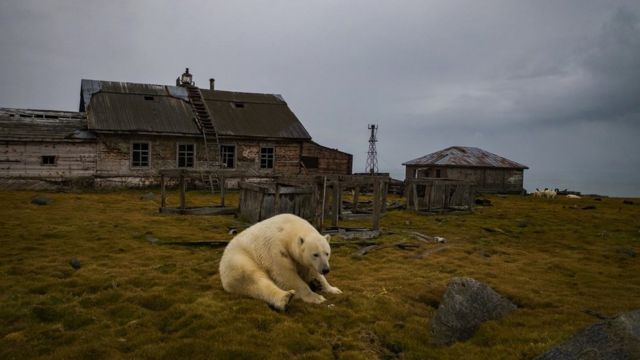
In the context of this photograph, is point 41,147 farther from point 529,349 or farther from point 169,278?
point 529,349

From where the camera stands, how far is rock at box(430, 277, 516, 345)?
618 cm

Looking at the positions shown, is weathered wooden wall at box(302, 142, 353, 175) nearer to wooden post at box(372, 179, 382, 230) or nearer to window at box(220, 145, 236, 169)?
window at box(220, 145, 236, 169)

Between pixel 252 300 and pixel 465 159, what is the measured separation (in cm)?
3718

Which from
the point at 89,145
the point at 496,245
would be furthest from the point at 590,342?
the point at 89,145

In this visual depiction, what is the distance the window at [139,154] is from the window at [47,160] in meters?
4.43

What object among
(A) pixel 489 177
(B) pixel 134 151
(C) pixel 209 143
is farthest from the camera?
(A) pixel 489 177

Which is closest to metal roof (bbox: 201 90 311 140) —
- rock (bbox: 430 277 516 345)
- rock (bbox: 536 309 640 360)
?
rock (bbox: 430 277 516 345)

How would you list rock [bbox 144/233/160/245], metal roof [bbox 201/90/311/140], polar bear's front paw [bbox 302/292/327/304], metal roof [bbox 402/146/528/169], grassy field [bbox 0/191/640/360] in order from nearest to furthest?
grassy field [bbox 0/191/640/360] → polar bear's front paw [bbox 302/292/327/304] → rock [bbox 144/233/160/245] → metal roof [bbox 201/90/311/140] → metal roof [bbox 402/146/528/169]

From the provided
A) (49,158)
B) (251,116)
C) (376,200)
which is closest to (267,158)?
(251,116)

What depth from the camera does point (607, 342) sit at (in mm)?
4383

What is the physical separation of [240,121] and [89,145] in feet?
34.2

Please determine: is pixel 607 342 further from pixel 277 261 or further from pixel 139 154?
pixel 139 154

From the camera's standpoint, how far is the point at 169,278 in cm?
832

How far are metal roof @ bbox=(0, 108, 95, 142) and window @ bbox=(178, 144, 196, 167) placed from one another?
544 cm
